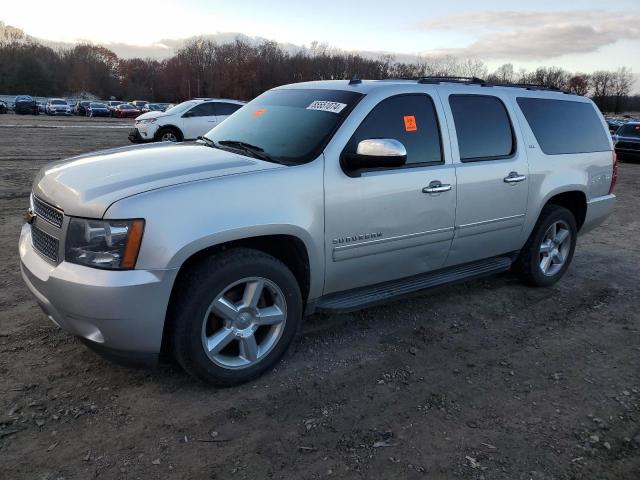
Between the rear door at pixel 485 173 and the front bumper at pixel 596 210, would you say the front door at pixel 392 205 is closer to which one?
the rear door at pixel 485 173

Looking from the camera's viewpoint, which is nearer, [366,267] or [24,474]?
[24,474]

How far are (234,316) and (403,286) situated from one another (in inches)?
57.2

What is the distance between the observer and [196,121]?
1582 centimetres

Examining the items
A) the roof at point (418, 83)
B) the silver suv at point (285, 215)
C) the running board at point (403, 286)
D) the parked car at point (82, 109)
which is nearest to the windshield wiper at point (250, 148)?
the silver suv at point (285, 215)

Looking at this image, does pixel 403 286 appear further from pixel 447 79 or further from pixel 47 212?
pixel 47 212

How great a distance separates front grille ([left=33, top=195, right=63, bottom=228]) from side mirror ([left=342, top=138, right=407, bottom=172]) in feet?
5.74

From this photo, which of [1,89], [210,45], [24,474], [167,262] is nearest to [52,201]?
[167,262]

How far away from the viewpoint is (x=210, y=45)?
436 feet

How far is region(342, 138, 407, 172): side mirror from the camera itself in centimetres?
331

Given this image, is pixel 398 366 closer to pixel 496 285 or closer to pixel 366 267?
pixel 366 267

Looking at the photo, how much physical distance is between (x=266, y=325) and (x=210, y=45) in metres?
142

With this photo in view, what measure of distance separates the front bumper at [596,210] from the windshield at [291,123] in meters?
3.07

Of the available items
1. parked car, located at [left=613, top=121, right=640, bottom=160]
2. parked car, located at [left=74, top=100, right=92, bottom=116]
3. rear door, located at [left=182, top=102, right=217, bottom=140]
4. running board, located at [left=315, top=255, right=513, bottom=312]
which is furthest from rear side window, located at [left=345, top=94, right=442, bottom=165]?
parked car, located at [left=74, top=100, right=92, bottom=116]

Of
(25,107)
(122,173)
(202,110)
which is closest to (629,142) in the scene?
(202,110)
